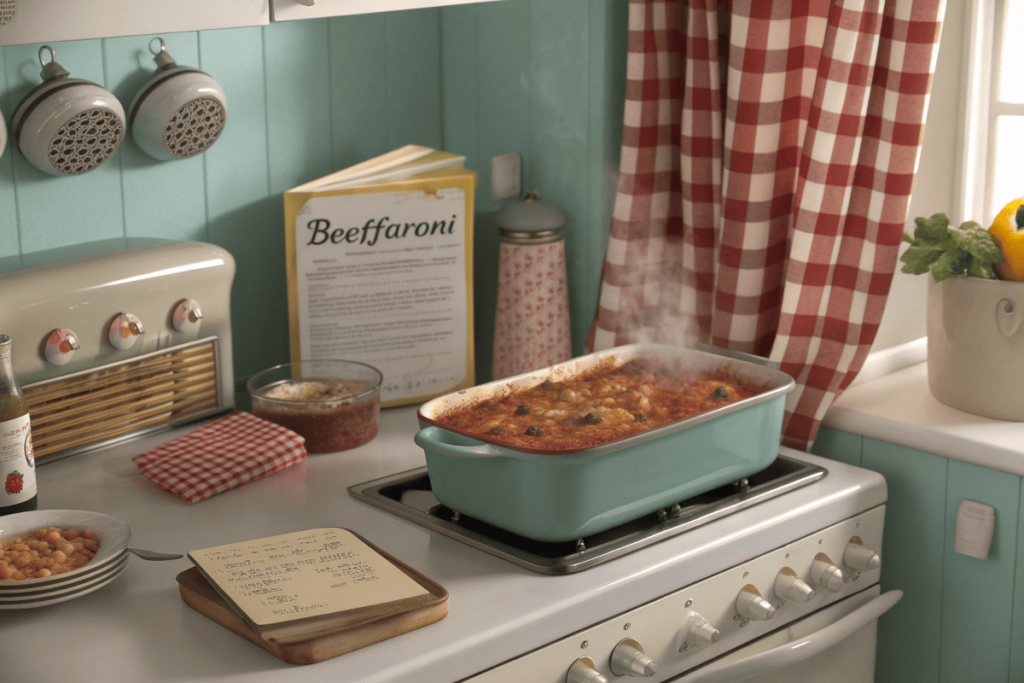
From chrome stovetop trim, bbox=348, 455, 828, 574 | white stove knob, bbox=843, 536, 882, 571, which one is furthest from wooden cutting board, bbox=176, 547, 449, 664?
white stove knob, bbox=843, 536, 882, 571

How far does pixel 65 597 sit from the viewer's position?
111 centimetres

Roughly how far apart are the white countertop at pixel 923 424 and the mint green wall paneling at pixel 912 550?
0.07 ft

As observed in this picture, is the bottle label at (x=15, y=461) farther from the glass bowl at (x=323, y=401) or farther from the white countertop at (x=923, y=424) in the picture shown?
the white countertop at (x=923, y=424)

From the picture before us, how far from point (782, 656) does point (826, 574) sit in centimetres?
14

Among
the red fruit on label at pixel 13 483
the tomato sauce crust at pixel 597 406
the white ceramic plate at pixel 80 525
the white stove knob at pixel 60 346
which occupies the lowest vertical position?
the white ceramic plate at pixel 80 525

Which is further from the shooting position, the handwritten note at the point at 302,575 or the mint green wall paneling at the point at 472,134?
the mint green wall paneling at the point at 472,134

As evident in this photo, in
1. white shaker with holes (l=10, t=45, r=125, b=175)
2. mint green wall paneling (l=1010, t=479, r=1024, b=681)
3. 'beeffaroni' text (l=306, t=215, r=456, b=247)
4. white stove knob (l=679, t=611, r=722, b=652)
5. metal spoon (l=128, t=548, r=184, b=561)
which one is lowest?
mint green wall paneling (l=1010, t=479, r=1024, b=681)

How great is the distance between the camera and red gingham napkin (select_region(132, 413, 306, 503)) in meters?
1.41

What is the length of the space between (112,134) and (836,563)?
1232 millimetres

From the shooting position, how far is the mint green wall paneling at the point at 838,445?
64.1 inches

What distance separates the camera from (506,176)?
190 cm

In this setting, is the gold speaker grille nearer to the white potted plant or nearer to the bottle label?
the bottle label

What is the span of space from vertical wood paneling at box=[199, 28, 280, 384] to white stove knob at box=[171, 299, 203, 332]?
0.70 feet

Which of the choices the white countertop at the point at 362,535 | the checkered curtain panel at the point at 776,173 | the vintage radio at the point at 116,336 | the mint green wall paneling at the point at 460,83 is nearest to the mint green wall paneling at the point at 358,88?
the mint green wall paneling at the point at 460,83
